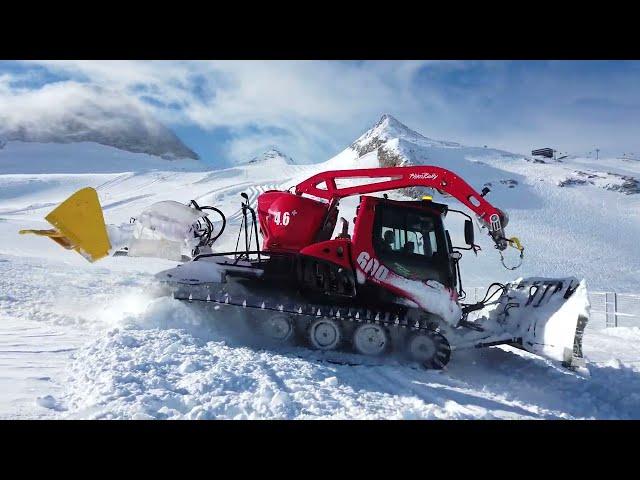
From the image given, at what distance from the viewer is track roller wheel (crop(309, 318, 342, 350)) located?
290 inches

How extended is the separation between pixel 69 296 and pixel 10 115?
153m

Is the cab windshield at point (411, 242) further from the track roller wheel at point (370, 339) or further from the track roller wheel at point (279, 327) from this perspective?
the track roller wheel at point (279, 327)

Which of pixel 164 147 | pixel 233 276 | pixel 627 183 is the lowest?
pixel 233 276

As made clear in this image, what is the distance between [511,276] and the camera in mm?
29109

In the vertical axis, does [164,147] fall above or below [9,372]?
above

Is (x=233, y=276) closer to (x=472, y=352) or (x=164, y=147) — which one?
(x=472, y=352)

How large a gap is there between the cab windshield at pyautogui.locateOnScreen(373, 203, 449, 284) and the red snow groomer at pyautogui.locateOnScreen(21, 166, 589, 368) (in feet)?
0.05

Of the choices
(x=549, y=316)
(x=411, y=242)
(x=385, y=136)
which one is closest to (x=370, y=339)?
(x=411, y=242)

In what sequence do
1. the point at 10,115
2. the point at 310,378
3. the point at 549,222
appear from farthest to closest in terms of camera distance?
the point at 10,115 → the point at 549,222 → the point at 310,378

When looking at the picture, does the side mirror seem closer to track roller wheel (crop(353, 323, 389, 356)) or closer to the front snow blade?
the front snow blade

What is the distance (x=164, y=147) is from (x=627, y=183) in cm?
13821

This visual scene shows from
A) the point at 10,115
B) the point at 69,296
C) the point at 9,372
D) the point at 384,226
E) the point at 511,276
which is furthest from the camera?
the point at 10,115
